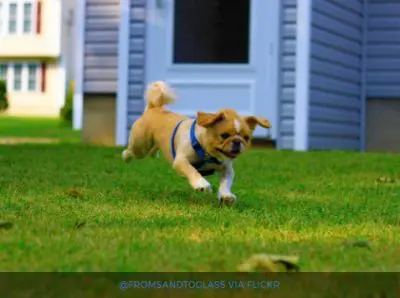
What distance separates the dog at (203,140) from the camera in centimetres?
462

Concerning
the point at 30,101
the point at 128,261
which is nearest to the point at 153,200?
the point at 128,261

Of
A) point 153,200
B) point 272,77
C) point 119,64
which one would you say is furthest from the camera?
point 119,64

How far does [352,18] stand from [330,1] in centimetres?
74

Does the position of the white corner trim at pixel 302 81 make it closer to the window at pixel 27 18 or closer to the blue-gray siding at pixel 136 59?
the blue-gray siding at pixel 136 59

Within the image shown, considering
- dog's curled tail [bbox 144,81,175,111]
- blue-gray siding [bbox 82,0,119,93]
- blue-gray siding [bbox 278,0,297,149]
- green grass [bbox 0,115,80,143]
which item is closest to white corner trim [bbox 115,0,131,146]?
blue-gray siding [bbox 82,0,119,93]

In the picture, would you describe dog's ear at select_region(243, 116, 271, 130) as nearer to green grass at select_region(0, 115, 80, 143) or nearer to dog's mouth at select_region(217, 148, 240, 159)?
dog's mouth at select_region(217, 148, 240, 159)

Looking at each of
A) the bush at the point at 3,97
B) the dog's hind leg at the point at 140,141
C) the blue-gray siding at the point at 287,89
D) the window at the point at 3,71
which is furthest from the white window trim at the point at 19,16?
the dog's hind leg at the point at 140,141

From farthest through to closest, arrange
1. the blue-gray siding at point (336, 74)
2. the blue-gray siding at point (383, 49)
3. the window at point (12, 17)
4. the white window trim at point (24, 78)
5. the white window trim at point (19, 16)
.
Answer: the white window trim at point (24, 78)
the window at point (12, 17)
the white window trim at point (19, 16)
the blue-gray siding at point (383, 49)
the blue-gray siding at point (336, 74)

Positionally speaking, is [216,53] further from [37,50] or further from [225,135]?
[37,50]

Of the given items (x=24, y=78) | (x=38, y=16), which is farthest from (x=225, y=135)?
(x=24, y=78)

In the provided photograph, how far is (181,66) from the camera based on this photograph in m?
10.7

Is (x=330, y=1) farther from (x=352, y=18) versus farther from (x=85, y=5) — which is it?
(x=85, y=5)

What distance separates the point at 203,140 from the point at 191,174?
7.5 inches

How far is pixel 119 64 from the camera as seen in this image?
11.1 metres
